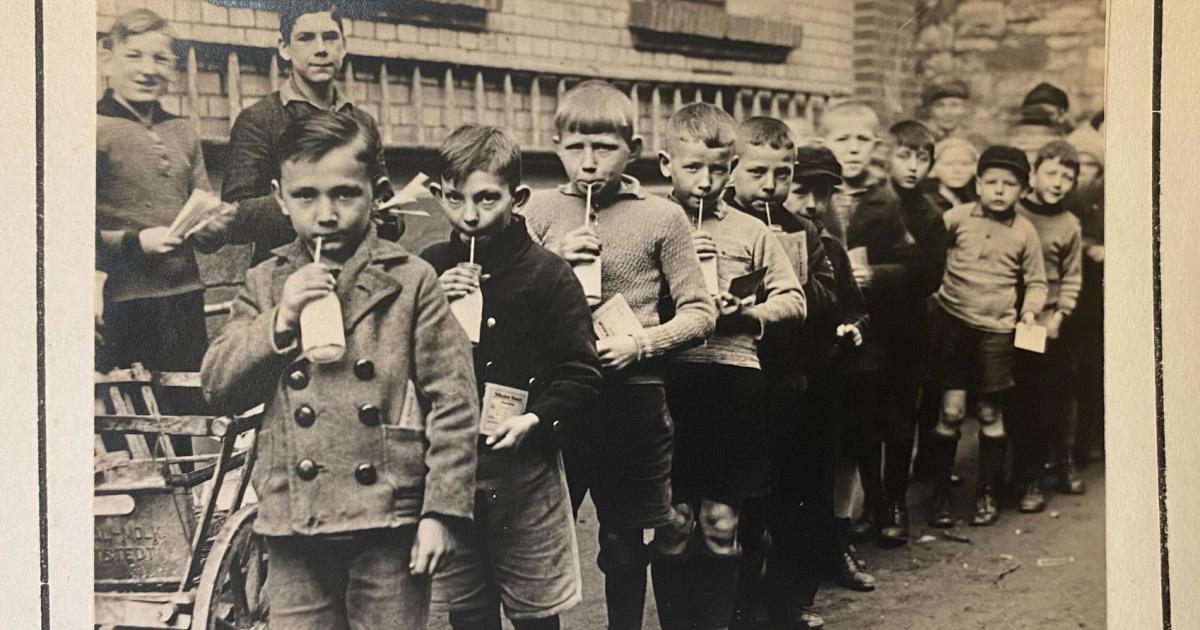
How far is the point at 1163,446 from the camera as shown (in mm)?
2709

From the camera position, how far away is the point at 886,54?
108 inches

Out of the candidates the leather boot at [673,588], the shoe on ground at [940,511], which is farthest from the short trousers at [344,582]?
the shoe on ground at [940,511]

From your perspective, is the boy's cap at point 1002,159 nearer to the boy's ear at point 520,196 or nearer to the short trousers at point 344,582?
the boy's ear at point 520,196

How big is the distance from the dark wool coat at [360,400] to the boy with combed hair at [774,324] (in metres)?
0.73

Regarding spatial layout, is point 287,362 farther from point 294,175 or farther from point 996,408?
point 996,408

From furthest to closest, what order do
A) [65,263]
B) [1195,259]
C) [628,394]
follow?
1. [1195,259]
2. [628,394]
3. [65,263]

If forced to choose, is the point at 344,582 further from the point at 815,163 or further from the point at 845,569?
the point at 815,163

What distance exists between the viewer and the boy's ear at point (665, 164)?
8.53ft

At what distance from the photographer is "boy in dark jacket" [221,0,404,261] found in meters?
2.35

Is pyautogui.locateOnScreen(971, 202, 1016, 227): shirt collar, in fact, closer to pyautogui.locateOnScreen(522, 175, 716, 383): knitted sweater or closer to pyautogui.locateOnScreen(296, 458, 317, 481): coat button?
pyautogui.locateOnScreen(522, 175, 716, 383): knitted sweater

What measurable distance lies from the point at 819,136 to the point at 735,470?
2.76 feet

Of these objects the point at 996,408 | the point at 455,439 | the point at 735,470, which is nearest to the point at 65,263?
the point at 455,439

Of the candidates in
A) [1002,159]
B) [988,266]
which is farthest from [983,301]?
[1002,159]

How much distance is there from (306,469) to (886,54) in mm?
1708
